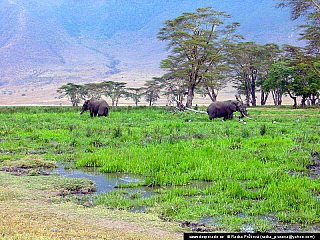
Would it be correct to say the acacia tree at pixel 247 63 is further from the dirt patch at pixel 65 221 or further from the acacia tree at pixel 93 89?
the dirt patch at pixel 65 221

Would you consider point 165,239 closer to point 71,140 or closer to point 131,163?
point 131,163

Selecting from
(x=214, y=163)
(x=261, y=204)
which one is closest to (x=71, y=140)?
(x=214, y=163)

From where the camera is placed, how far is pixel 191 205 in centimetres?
641

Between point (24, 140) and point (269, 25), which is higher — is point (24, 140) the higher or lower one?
the lower one

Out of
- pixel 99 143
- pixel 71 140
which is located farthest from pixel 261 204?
pixel 71 140

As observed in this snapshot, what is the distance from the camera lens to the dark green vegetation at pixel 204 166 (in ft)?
20.2

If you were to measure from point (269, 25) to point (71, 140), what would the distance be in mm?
194459

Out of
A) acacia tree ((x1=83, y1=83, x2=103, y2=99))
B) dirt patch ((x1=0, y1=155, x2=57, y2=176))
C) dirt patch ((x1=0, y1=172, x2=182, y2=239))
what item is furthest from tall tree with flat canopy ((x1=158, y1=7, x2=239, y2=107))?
dirt patch ((x1=0, y1=172, x2=182, y2=239))

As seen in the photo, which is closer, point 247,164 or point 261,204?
point 261,204

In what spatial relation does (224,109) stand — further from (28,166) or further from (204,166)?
(28,166)

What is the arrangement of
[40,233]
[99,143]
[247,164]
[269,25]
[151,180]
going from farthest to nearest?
1. [269,25]
2. [99,143]
3. [247,164]
4. [151,180]
5. [40,233]

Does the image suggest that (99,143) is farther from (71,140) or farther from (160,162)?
(160,162)

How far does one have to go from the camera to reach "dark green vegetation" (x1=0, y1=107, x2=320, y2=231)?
6.16m

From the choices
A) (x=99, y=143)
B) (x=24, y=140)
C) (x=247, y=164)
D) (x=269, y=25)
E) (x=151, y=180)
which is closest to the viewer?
(x=151, y=180)
